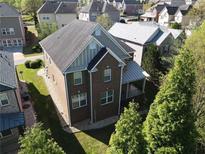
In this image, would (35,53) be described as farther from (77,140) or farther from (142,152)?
(142,152)

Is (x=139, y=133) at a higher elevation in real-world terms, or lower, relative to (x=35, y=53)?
higher

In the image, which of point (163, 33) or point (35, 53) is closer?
point (163, 33)

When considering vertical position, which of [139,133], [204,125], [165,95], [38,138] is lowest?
[204,125]

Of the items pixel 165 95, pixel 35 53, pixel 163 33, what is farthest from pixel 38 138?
pixel 35 53

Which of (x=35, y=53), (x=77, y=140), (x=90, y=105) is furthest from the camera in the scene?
(x=35, y=53)

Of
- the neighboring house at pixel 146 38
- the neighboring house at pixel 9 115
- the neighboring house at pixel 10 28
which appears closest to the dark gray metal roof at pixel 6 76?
the neighboring house at pixel 9 115

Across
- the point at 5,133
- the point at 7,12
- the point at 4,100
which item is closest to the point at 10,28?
the point at 7,12

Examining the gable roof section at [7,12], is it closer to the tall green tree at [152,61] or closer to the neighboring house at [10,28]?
the neighboring house at [10,28]

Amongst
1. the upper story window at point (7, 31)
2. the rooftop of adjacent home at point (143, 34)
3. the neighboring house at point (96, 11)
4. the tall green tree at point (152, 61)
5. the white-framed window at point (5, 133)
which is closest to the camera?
the white-framed window at point (5, 133)
